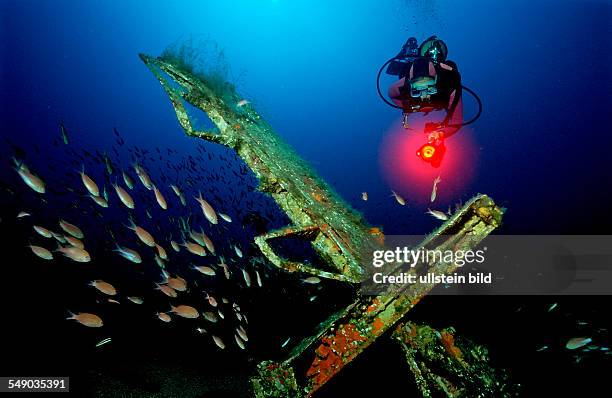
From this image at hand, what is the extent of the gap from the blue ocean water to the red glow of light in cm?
221

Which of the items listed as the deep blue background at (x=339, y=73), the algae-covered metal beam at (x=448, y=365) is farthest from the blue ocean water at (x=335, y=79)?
the algae-covered metal beam at (x=448, y=365)

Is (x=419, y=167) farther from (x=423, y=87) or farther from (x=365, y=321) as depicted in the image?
(x=365, y=321)

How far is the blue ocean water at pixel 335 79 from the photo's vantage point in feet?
251

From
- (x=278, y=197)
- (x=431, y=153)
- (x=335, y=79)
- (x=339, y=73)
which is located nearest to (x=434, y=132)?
(x=431, y=153)

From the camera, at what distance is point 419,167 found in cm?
6069

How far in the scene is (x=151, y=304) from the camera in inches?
403

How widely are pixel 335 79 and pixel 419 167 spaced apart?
64435mm

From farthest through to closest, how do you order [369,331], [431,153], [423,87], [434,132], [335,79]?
1. [335,79]
2. [434,132]
3. [431,153]
4. [423,87]
5. [369,331]

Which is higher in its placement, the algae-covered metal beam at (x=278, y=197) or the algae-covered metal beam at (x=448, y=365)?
the algae-covered metal beam at (x=278, y=197)

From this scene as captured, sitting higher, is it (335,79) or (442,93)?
(335,79)

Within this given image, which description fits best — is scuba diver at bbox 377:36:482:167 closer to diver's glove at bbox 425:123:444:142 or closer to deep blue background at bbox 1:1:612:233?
diver's glove at bbox 425:123:444:142

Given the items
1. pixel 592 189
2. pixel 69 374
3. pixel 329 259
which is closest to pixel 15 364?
pixel 69 374

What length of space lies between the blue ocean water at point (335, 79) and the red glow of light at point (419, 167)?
2.21 meters

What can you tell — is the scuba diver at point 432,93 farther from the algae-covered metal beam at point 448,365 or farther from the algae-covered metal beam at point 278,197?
the algae-covered metal beam at point 448,365
